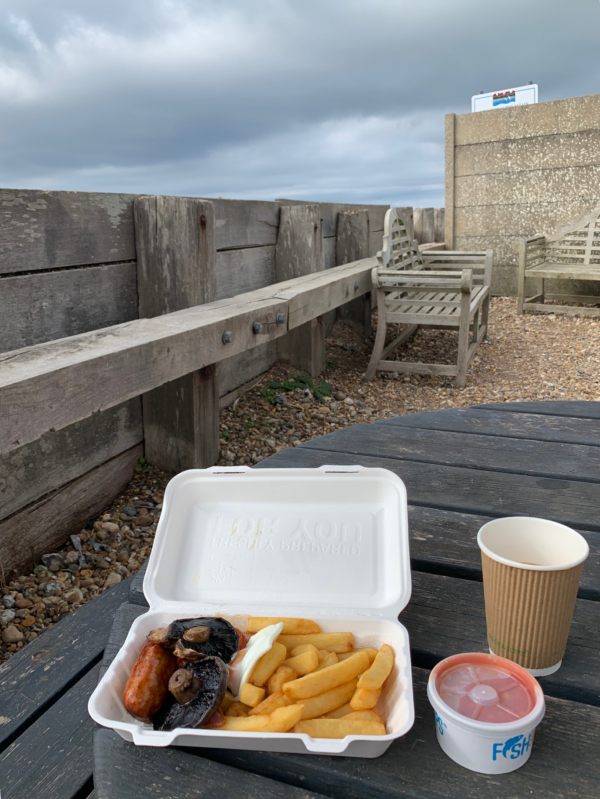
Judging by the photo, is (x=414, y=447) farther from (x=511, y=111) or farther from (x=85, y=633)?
(x=511, y=111)

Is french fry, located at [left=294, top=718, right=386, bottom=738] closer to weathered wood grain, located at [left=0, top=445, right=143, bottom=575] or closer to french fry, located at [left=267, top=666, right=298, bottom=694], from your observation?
french fry, located at [left=267, top=666, right=298, bottom=694]

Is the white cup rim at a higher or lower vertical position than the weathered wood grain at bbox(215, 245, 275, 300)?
lower

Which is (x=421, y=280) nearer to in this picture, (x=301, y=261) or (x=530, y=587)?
(x=301, y=261)

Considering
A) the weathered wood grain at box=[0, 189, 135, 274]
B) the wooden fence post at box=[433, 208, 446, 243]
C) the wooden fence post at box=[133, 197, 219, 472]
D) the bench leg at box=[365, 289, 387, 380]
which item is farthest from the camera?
the wooden fence post at box=[433, 208, 446, 243]

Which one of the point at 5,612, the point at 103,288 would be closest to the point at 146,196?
the point at 103,288

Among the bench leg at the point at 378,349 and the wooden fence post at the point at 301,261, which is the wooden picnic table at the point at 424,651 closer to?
the wooden fence post at the point at 301,261

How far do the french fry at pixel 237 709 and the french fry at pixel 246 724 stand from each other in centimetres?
2

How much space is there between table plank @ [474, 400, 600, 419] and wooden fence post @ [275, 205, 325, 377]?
113 inches

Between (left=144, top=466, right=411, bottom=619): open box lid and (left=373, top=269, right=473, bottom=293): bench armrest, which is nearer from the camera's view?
(left=144, top=466, right=411, bottom=619): open box lid

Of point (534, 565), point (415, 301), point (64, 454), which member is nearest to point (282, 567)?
point (534, 565)

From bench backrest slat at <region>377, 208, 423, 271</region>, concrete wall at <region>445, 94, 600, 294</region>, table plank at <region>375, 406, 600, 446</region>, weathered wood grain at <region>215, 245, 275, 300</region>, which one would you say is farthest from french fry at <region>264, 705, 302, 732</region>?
concrete wall at <region>445, 94, 600, 294</region>

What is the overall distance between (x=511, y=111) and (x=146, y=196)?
265 inches

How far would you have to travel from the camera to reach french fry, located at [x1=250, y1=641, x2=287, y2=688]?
0.77 metres

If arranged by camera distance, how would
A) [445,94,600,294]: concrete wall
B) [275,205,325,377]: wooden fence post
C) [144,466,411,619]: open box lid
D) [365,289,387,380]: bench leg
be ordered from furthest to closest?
[445,94,600,294]: concrete wall < [365,289,387,380]: bench leg < [275,205,325,377]: wooden fence post < [144,466,411,619]: open box lid
